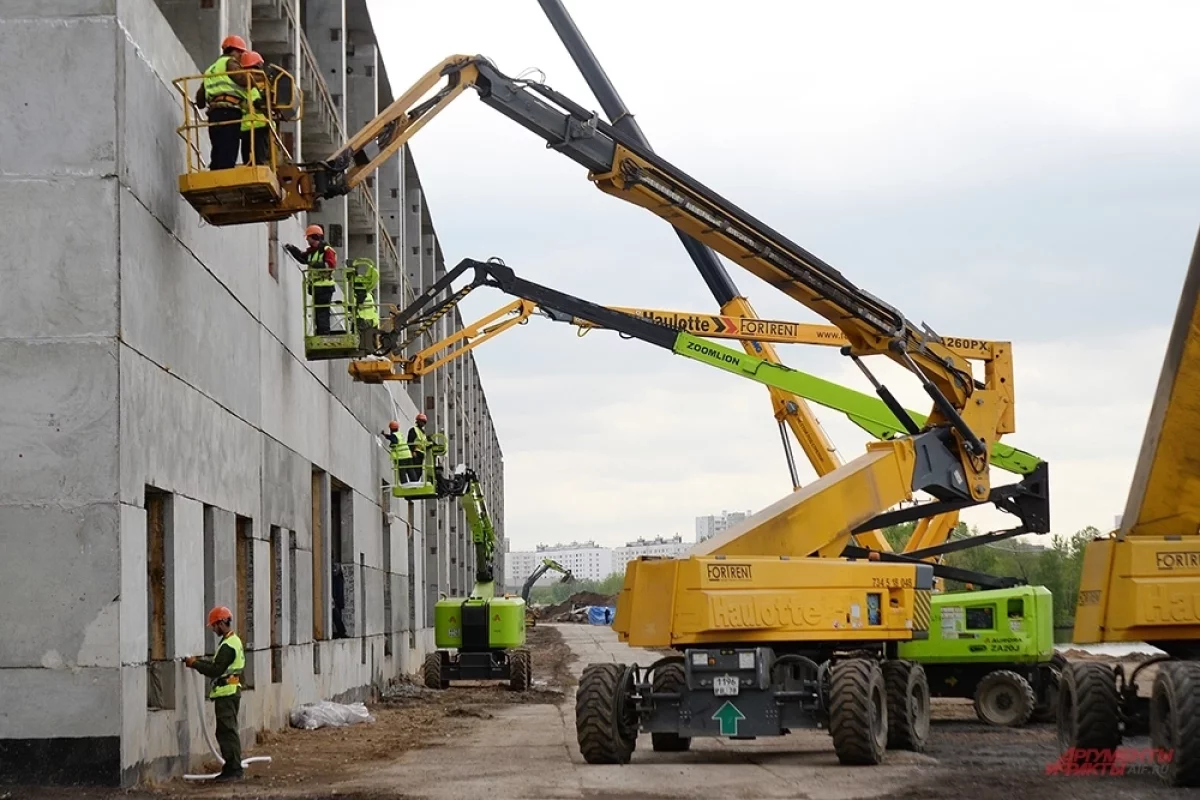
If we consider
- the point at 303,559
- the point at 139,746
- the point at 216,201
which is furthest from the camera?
the point at 303,559

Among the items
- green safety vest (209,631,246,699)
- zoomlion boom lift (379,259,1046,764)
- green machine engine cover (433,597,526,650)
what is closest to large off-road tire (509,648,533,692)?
green machine engine cover (433,597,526,650)

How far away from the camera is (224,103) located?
17.3m

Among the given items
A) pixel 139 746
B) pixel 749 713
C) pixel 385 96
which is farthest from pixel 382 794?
pixel 385 96

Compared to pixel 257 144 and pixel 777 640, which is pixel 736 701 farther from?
pixel 257 144

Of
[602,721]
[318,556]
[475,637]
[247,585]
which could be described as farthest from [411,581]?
[602,721]

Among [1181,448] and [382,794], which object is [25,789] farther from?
[1181,448]

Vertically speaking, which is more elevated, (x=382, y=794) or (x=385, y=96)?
(x=385, y=96)

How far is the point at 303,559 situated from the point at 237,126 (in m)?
9.92

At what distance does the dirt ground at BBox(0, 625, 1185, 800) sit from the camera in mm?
14531

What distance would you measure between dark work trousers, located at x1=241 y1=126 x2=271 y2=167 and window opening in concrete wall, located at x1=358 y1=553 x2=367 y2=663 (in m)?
15.4

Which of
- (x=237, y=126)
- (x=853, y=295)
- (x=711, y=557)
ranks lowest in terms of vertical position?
(x=711, y=557)

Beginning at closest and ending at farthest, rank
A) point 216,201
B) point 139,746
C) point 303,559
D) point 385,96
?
1. point 139,746
2. point 216,201
3. point 303,559
4. point 385,96

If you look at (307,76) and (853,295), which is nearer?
(853,295)

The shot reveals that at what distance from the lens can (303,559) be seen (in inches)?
1014
